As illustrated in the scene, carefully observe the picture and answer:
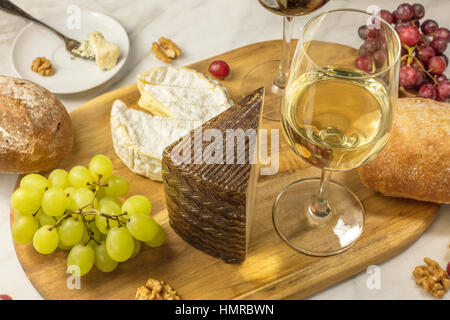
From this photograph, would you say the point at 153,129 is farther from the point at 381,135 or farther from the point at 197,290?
the point at 381,135

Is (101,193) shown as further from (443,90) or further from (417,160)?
(443,90)

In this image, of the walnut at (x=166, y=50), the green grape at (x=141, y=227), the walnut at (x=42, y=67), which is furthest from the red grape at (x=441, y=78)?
the walnut at (x=42, y=67)

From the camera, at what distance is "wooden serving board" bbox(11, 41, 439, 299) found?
4.06ft

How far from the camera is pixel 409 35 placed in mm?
1522

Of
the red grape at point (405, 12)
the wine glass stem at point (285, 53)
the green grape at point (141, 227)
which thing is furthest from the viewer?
the red grape at point (405, 12)

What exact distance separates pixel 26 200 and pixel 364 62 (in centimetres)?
80

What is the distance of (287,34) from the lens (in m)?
1.49

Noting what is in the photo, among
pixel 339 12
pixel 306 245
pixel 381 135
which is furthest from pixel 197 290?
pixel 339 12

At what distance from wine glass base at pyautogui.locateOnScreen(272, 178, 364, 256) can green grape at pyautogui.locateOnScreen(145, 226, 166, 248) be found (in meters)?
0.28

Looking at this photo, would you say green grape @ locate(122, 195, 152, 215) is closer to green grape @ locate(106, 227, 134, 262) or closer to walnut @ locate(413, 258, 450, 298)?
green grape @ locate(106, 227, 134, 262)

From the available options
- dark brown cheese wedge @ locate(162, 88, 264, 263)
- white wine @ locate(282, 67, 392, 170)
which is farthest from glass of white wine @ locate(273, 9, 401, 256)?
dark brown cheese wedge @ locate(162, 88, 264, 263)

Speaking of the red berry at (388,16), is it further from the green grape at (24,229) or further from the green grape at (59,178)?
the green grape at (24,229)

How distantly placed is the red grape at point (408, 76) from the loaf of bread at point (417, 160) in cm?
21

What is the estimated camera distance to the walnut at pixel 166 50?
1.73 m
